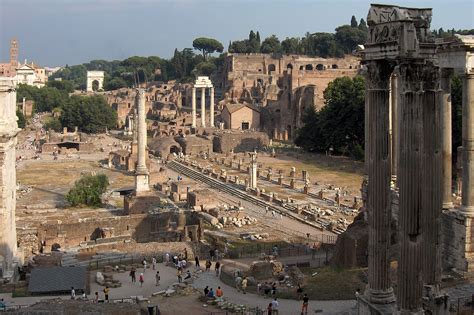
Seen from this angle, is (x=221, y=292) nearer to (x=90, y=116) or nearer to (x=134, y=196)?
(x=134, y=196)

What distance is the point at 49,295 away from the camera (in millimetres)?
20562

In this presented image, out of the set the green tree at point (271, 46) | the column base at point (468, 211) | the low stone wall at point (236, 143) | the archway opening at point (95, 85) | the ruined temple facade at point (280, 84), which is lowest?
the column base at point (468, 211)

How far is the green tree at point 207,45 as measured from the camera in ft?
456

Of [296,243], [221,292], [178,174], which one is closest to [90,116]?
[178,174]

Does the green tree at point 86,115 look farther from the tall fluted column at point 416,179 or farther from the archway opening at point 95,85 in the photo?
the tall fluted column at point 416,179

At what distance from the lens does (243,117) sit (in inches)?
3115

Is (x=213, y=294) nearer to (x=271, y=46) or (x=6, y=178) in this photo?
(x=6, y=178)

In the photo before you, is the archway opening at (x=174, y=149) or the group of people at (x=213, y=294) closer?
the group of people at (x=213, y=294)

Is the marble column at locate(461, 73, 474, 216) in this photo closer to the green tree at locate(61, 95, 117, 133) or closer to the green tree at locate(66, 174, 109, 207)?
the green tree at locate(66, 174, 109, 207)

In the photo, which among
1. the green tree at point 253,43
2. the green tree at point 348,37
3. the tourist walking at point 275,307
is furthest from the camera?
the green tree at point 253,43

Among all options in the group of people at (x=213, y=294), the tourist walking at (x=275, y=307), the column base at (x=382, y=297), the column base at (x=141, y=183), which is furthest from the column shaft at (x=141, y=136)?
the column base at (x=382, y=297)

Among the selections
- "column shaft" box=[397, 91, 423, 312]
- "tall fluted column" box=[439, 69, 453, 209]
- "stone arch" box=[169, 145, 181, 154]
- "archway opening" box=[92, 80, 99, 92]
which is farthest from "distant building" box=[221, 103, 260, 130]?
"archway opening" box=[92, 80, 99, 92]

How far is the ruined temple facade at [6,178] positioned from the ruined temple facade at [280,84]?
4810 centimetres

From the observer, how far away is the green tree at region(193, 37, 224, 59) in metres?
139
